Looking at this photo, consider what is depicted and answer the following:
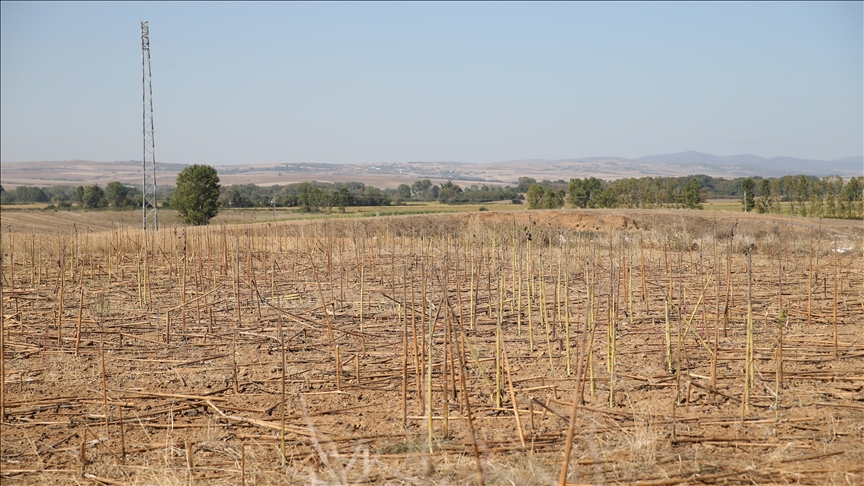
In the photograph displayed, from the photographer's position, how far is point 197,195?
1238 inches

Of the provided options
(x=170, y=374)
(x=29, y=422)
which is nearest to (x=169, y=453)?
(x=29, y=422)

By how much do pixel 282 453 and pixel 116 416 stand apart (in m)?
1.26

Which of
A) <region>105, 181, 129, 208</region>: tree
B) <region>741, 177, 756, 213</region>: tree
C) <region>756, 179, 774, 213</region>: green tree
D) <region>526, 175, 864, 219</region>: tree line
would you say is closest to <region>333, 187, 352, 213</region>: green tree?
<region>526, 175, 864, 219</region>: tree line

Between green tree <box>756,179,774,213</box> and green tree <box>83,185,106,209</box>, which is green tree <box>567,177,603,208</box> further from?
green tree <box>83,185,106,209</box>

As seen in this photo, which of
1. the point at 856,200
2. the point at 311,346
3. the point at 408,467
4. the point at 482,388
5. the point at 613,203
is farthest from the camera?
the point at 613,203

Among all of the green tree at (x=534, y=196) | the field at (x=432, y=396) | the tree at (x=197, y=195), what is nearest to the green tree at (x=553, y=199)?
the green tree at (x=534, y=196)

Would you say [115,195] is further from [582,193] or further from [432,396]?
Answer: [432,396]

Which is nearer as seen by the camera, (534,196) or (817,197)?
(817,197)

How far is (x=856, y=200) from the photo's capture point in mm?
25969

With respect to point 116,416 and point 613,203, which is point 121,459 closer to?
point 116,416

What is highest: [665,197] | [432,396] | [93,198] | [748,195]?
[748,195]

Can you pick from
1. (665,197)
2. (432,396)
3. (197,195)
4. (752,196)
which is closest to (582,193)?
(665,197)

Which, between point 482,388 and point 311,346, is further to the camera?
point 311,346

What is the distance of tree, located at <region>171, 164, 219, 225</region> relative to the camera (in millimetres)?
31328
